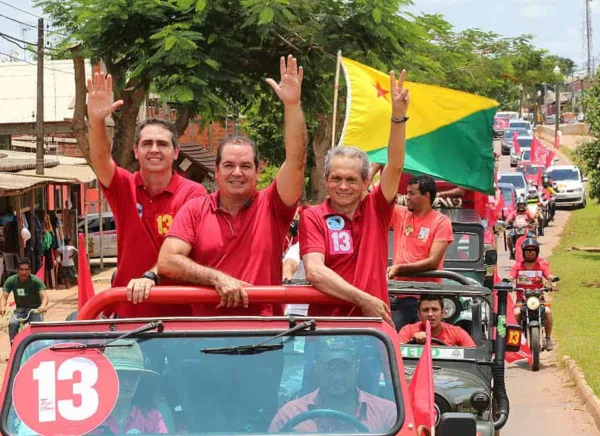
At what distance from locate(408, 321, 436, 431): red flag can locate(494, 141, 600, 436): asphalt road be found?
225 inches

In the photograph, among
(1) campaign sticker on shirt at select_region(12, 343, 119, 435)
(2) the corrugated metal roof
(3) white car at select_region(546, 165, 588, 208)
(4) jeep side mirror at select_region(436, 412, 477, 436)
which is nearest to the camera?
(4) jeep side mirror at select_region(436, 412, 477, 436)

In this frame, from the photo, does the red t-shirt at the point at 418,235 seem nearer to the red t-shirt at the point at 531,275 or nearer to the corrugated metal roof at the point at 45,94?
the red t-shirt at the point at 531,275

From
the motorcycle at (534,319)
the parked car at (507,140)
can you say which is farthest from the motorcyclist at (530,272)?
the parked car at (507,140)

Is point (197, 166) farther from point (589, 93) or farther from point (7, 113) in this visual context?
point (589, 93)

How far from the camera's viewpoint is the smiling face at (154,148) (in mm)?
5906

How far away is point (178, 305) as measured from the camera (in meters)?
5.43

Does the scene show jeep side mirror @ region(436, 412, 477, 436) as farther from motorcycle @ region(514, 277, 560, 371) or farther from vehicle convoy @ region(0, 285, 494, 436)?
motorcycle @ region(514, 277, 560, 371)

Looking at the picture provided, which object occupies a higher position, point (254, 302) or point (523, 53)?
point (523, 53)

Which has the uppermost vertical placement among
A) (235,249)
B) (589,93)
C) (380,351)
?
(589,93)

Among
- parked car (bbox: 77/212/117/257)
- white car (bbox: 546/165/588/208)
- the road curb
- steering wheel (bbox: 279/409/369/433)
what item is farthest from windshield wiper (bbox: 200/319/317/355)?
white car (bbox: 546/165/588/208)

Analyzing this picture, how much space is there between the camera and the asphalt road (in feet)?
34.0

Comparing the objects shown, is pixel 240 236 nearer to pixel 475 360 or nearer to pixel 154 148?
pixel 154 148

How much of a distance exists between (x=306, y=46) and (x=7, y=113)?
22.8 m

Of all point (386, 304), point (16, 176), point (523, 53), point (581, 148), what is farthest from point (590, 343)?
point (523, 53)
